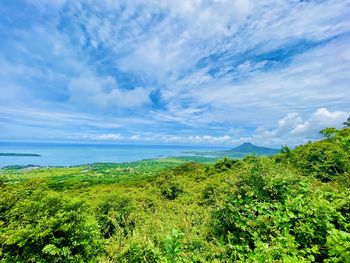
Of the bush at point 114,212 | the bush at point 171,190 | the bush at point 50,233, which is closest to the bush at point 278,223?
the bush at point 50,233

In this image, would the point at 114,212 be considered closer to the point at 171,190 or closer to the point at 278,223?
the point at 278,223

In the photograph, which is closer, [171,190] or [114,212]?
[114,212]

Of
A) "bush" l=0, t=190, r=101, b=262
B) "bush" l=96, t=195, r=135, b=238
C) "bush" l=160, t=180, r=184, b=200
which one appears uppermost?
"bush" l=0, t=190, r=101, b=262

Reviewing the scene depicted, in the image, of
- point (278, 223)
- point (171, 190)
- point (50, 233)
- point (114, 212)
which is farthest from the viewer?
point (171, 190)

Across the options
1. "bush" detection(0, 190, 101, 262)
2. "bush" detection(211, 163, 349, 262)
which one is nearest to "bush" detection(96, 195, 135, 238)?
"bush" detection(0, 190, 101, 262)

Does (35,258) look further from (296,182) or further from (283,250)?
(296,182)

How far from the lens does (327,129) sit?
9969mm

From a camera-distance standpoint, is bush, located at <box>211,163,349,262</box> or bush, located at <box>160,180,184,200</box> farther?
bush, located at <box>160,180,184,200</box>

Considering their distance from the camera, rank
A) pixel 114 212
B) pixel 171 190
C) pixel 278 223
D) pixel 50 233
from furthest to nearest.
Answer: pixel 171 190, pixel 114 212, pixel 50 233, pixel 278 223

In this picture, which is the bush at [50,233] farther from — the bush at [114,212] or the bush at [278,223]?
the bush at [114,212]

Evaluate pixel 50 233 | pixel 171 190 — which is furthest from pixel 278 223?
pixel 171 190

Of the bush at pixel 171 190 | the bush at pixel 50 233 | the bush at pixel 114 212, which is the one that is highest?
the bush at pixel 50 233

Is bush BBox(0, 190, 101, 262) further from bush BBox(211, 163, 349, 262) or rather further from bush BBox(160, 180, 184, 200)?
bush BBox(160, 180, 184, 200)

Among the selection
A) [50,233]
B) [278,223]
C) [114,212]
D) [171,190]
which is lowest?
[171,190]
